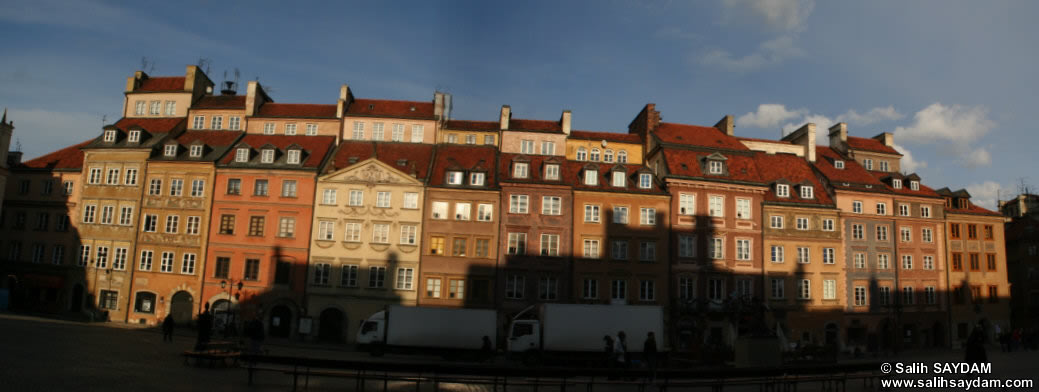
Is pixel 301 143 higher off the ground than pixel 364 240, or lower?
higher

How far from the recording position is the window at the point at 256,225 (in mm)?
44334

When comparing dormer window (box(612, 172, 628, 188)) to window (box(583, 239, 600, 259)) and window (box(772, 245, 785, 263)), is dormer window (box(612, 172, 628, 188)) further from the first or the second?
window (box(772, 245, 785, 263))

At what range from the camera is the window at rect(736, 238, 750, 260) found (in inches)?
1828

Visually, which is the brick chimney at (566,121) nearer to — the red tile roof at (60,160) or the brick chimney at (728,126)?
the brick chimney at (728,126)

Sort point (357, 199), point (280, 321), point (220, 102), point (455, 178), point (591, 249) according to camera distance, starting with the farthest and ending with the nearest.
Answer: point (220, 102), point (455, 178), point (591, 249), point (357, 199), point (280, 321)

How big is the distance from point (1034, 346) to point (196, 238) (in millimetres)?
59580

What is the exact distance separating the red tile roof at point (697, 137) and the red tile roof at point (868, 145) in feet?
44.9

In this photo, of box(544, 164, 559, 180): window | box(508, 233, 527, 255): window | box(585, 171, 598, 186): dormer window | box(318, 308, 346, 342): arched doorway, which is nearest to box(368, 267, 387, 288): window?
box(318, 308, 346, 342): arched doorway

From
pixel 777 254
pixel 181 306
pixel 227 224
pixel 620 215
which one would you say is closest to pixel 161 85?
pixel 227 224

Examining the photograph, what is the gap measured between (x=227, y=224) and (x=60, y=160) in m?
18.5

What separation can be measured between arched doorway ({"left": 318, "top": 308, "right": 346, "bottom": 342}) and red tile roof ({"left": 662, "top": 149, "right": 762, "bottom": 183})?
2540cm

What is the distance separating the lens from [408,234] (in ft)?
145

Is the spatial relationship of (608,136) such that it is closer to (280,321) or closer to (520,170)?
(520,170)

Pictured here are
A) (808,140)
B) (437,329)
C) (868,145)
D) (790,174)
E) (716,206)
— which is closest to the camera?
(437,329)
